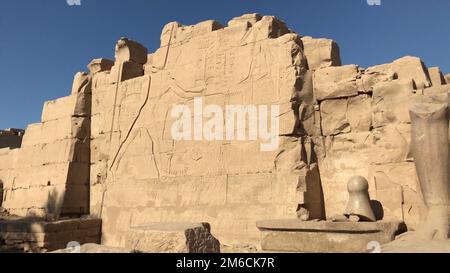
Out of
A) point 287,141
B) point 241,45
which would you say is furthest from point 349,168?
point 241,45

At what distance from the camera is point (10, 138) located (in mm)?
15367

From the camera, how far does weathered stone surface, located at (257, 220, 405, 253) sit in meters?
4.33

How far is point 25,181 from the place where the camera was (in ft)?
33.3

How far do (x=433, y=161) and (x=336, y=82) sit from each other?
263 cm

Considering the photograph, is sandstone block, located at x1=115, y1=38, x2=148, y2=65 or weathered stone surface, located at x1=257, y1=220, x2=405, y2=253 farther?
sandstone block, located at x1=115, y1=38, x2=148, y2=65

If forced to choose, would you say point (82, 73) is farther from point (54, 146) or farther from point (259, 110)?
point (259, 110)

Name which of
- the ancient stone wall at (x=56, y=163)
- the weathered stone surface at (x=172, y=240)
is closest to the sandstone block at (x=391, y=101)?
the weathered stone surface at (x=172, y=240)

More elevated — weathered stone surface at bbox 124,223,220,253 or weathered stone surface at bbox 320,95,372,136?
weathered stone surface at bbox 320,95,372,136

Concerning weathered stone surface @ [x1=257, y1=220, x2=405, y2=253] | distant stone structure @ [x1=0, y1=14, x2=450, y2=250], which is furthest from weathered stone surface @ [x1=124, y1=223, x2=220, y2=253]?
weathered stone surface @ [x1=257, y1=220, x2=405, y2=253]

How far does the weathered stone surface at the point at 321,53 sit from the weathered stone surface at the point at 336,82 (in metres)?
0.26

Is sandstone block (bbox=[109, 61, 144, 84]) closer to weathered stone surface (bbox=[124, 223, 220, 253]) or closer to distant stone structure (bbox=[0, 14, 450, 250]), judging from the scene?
distant stone structure (bbox=[0, 14, 450, 250])

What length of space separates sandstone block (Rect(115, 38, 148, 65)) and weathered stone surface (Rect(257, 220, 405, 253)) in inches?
225

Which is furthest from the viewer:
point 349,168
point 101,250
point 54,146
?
point 54,146
